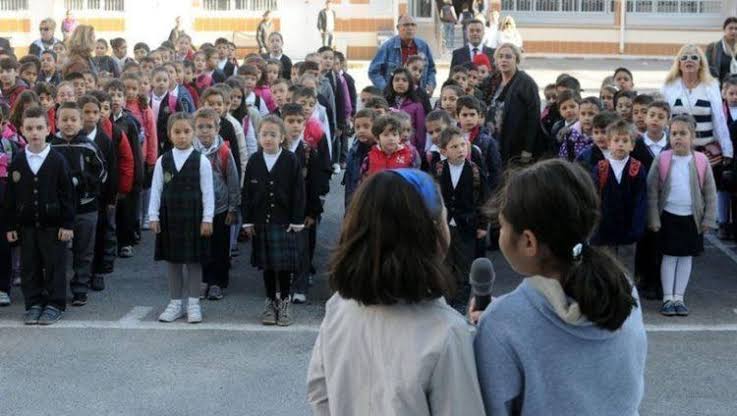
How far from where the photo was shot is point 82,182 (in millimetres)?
8609

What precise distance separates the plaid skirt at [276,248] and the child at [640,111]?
309cm

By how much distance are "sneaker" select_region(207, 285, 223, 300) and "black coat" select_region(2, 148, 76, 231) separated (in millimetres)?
1215

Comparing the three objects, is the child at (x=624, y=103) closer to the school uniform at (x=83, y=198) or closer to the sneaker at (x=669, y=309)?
the sneaker at (x=669, y=309)

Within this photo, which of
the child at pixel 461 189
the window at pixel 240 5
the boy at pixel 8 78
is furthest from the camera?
the window at pixel 240 5

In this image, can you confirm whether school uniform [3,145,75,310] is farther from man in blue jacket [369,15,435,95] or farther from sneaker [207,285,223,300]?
man in blue jacket [369,15,435,95]

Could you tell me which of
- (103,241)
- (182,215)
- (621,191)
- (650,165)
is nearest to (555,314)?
(182,215)

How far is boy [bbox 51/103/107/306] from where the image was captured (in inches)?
342

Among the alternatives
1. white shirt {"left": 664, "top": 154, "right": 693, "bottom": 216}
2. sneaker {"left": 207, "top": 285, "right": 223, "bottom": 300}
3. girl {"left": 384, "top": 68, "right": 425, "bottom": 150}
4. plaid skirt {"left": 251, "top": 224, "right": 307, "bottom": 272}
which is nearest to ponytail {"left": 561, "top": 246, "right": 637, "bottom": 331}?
plaid skirt {"left": 251, "top": 224, "right": 307, "bottom": 272}

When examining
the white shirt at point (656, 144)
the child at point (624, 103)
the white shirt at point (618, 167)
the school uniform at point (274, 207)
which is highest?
the child at point (624, 103)

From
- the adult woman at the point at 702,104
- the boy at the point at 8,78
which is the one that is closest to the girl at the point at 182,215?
the boy at the point at 8,78

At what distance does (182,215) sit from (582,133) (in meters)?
3.32

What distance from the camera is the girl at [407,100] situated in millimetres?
10414

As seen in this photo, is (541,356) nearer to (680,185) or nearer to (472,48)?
(680,185)

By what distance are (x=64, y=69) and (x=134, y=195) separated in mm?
3408
